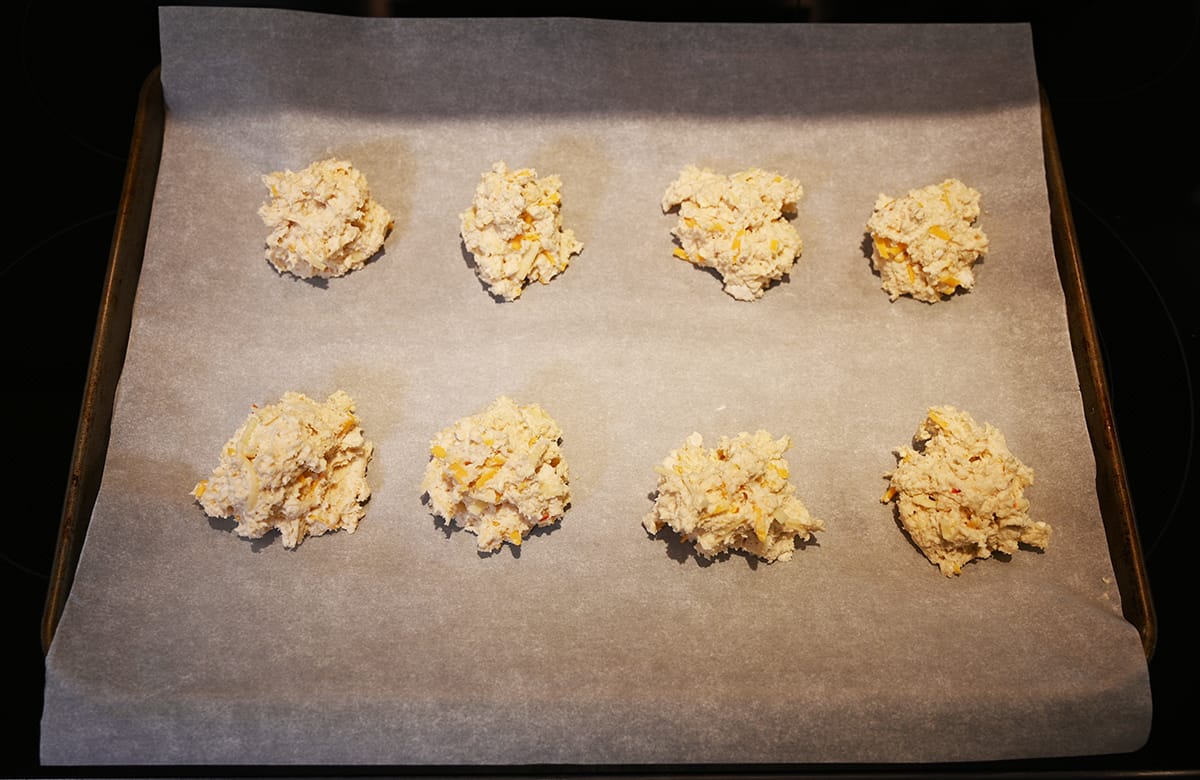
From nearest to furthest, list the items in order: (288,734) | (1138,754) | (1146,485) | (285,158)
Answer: (288,734)
(1138,754)
(1146,485)
(285,158)

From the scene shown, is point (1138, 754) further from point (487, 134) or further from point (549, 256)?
point (487, 134)

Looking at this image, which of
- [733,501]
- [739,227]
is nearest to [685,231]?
[739,227]

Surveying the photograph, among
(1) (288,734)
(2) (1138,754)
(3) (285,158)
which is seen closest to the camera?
(1) (288,734)

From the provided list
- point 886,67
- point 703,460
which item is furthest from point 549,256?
point 886,67

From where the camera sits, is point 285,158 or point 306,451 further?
point 285,158

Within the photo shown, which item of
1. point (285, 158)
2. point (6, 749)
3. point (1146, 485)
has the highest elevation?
point (285, 158)

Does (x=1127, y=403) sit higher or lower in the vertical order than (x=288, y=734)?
higher

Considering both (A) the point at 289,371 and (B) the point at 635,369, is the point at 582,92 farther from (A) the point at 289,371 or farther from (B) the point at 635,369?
(A) the point at 289,371

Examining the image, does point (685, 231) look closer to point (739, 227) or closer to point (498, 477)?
point (739, 227)

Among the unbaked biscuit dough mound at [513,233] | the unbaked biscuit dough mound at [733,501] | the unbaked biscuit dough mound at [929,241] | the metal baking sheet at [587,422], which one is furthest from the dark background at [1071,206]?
the unbaked biscuit dough mound at [733,501]
